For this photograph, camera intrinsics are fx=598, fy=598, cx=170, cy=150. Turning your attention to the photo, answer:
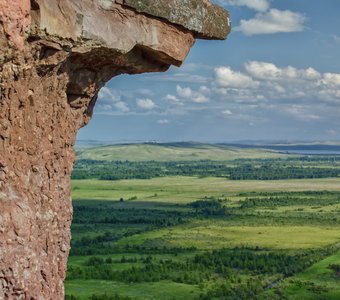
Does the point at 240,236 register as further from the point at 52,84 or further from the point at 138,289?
the point at 52,84

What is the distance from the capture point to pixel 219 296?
46.8m

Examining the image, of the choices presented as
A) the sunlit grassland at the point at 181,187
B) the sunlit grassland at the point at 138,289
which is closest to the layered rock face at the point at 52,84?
the sunlit grassland at the point at 138,289

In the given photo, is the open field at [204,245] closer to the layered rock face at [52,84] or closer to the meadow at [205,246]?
the meadow at [205,246]

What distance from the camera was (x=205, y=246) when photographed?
6994 cm

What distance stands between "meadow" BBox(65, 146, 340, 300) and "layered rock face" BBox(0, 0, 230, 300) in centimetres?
3728

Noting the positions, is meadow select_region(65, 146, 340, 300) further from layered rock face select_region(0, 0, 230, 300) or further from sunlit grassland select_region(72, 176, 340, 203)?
layered rock face select_region(0, 0, 230, 300)

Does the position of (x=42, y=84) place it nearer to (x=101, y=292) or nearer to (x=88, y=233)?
(x=101, y=292)

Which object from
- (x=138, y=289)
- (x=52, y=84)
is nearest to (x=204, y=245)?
(x=138, y=289)

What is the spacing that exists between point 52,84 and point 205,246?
64.1m

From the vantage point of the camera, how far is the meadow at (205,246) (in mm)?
49125

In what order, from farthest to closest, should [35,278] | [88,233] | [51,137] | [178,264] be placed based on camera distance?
[88,233]
[178,264]
[51,137]
[35,278]

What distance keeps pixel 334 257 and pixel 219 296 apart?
1936cm

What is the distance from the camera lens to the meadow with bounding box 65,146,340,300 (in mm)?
49125

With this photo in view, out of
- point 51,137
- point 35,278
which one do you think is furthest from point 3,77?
point 35,278
